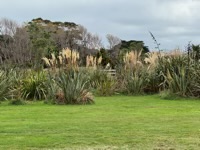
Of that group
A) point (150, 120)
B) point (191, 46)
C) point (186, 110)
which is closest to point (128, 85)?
point (191, 46)

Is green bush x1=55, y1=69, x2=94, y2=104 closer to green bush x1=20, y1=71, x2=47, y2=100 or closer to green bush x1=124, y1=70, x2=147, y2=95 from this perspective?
green bush x1=20, y1=71, x2=47, y2=100

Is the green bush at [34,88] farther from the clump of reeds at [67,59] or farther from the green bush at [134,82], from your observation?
the green bush at [134,82]

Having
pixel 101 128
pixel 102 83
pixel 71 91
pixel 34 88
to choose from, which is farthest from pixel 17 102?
pixel 101 128

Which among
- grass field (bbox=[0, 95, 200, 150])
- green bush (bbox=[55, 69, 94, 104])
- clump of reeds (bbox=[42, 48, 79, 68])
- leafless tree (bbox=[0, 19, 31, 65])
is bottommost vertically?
grass field (bbox=[0, 95, 200, 150])

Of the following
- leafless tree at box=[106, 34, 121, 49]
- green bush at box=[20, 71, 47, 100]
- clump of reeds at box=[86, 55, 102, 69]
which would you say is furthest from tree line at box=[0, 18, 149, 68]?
green bush at box=[20, 71, 47, 100]

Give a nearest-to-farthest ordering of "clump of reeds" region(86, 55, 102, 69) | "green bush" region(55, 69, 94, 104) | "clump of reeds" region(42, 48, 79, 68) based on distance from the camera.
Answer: "green bush" region(55, 69, 94, 104) → "clump of reeds" region(42, 48, 79, 68) → "clump of reeds" region(86, 55, 102, 69)

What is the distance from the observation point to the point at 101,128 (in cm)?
948

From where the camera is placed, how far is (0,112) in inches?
512

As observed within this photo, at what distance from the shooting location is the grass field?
25.7 ft

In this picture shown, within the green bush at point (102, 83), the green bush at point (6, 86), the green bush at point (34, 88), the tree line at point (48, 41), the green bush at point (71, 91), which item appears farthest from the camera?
→ the tree line at point (48, 41)

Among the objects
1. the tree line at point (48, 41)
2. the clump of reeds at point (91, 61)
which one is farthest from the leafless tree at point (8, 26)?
the clump of reeds at point (91, 61)

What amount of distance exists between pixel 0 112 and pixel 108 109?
3.16 m

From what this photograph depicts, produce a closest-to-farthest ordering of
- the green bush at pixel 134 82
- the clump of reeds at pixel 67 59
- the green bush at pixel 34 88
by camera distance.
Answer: the clump of reeds at pixel 67 59
the green bush at pixel 34 88
the green bush at pixel 134 82

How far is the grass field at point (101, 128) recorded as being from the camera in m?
7.82
